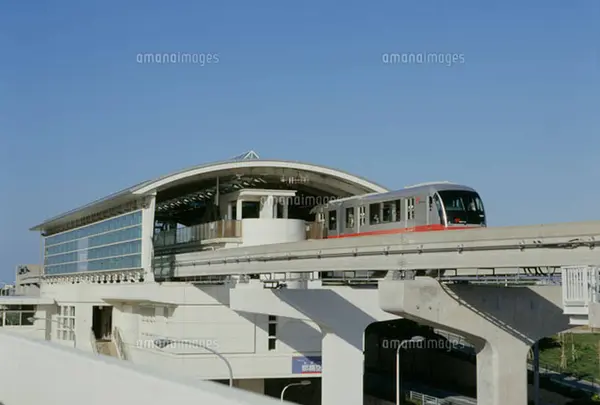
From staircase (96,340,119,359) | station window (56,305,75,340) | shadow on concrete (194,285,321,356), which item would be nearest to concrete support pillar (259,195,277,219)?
shadow on concrete (194,285,321,356)

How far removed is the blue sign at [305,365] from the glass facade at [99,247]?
9.94m

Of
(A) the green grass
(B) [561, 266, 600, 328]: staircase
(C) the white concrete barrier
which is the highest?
(B) [561, 266, 600, 328]: staircase

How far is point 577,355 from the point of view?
5162 cm

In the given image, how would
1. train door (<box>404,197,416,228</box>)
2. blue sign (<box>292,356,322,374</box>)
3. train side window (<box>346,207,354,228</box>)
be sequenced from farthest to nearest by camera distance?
blue sign (<box>292,356,322,374</box>)
train side window (<box>346,207,354,228</box>)
train door (<box>404,197,416,228</box>)

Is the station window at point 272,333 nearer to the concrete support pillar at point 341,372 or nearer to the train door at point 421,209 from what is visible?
the concrete support pillar at point 341,372

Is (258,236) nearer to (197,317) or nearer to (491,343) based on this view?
(197,317)

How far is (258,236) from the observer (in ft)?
120

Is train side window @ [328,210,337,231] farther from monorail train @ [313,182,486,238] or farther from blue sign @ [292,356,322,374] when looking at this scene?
blue sign @ [292,356,322,374]

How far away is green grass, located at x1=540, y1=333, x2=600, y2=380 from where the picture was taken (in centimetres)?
4588

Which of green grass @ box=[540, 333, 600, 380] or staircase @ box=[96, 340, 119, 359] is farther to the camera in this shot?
green grass @ box=[540, 333, 600, 380]

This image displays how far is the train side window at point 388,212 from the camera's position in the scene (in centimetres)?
2892

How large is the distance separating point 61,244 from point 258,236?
26.5 metres

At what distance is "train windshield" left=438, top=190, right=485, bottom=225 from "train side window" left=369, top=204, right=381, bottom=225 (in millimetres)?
3698

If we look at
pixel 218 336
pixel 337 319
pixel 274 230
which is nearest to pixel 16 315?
pixel 218 336
